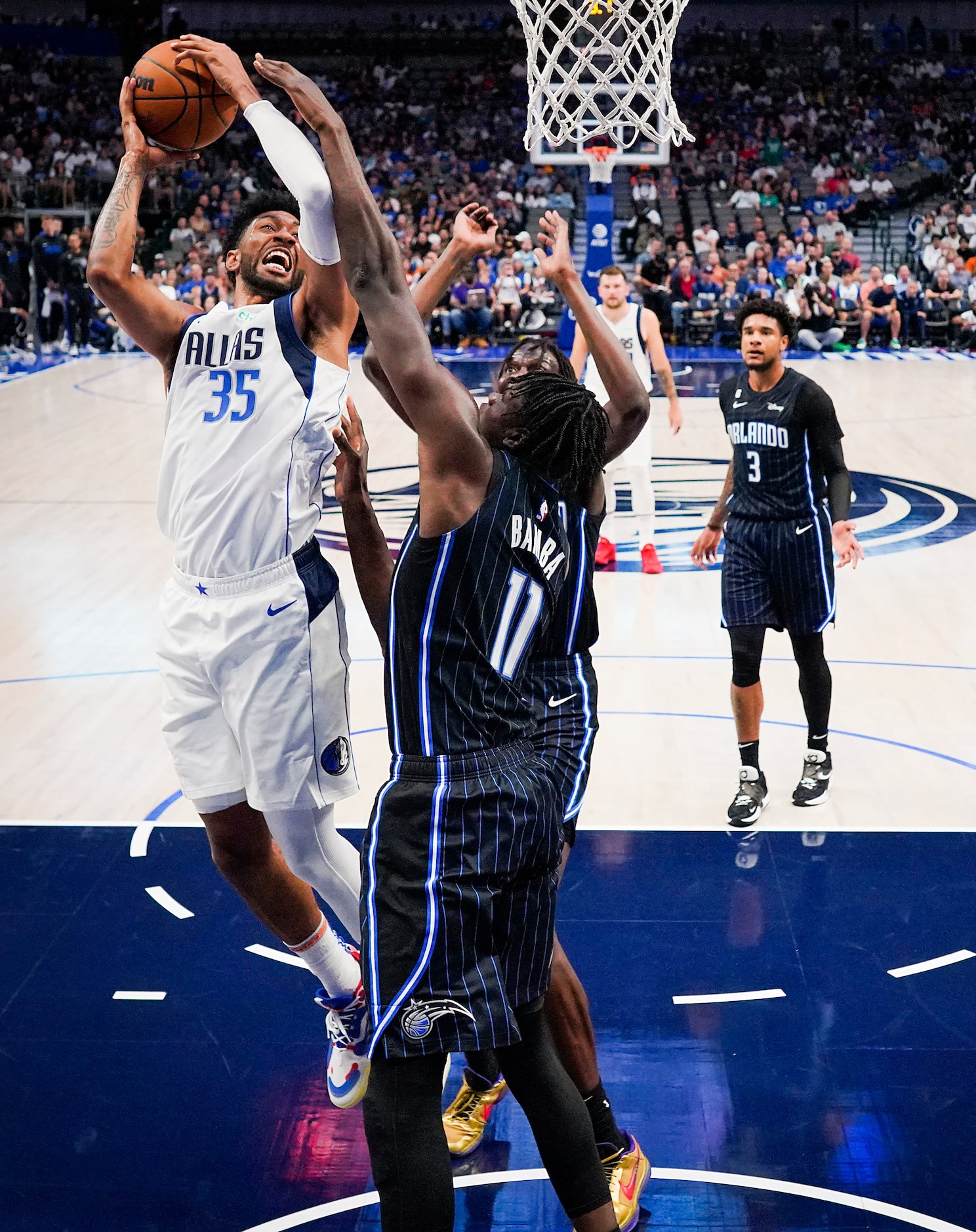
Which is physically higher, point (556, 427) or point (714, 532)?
point (556, 427)

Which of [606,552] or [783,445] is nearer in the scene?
[783,445]

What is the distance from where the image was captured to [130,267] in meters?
3.07

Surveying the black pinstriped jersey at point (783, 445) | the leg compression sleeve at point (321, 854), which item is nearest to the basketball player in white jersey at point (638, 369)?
the black pinstriped jersey at point (783, 445)

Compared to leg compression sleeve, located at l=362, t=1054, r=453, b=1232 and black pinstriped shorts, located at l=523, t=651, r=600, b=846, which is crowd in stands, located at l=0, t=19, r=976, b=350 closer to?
black pinstriped shorts, located at l=523, t=651, r=600, b=846

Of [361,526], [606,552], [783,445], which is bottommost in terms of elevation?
[606,552]

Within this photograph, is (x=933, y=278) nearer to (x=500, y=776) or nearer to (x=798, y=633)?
(x=798, y=633)

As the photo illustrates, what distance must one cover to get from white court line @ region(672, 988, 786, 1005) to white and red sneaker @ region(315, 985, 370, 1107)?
34.8 inches

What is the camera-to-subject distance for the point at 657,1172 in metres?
3.00

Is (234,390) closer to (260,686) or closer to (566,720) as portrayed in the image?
(260,686)

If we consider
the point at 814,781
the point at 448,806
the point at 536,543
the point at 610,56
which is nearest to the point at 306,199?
the point at 536,543

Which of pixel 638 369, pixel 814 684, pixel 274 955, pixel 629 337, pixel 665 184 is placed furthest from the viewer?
pixel 665 184

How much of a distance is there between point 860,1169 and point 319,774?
1431 mm

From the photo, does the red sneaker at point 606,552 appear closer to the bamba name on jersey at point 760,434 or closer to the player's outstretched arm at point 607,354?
the bamba name on jersey at point 760,434

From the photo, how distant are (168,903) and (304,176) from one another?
2.38 m
